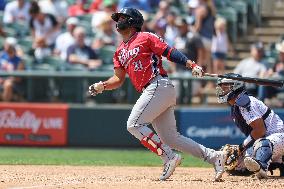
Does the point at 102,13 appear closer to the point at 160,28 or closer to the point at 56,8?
the point at 56,8

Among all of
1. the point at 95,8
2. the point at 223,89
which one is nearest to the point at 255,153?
the point at 223,89

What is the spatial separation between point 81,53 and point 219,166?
7308mm

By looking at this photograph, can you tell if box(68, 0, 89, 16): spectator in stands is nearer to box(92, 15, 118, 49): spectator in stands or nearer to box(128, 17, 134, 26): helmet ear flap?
box(92, 15, 118, 49): spectator in stands

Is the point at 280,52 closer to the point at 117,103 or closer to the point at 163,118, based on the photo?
the point at 117,103

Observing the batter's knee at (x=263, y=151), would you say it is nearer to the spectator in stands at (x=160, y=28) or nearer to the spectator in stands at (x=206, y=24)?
the spectator in stands at (x=206, y=24)

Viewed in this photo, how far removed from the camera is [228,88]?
10.3 m

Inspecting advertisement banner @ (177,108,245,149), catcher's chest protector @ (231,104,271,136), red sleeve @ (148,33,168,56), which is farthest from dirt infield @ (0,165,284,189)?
advertisement banner @ (177,108,245,149)

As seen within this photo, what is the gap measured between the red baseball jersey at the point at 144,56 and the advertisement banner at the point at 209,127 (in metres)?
5.98

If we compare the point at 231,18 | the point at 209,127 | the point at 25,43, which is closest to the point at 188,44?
the point at 209,127

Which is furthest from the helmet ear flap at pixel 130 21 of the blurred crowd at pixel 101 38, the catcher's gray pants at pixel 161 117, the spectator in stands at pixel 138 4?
the spectator in stands at pixel 138 4

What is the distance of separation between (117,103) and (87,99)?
558 mm

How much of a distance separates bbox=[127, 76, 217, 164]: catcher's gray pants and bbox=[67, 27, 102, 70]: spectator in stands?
21.8 ft

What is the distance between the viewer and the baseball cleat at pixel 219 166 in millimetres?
9867

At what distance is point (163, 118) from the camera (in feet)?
32.9
